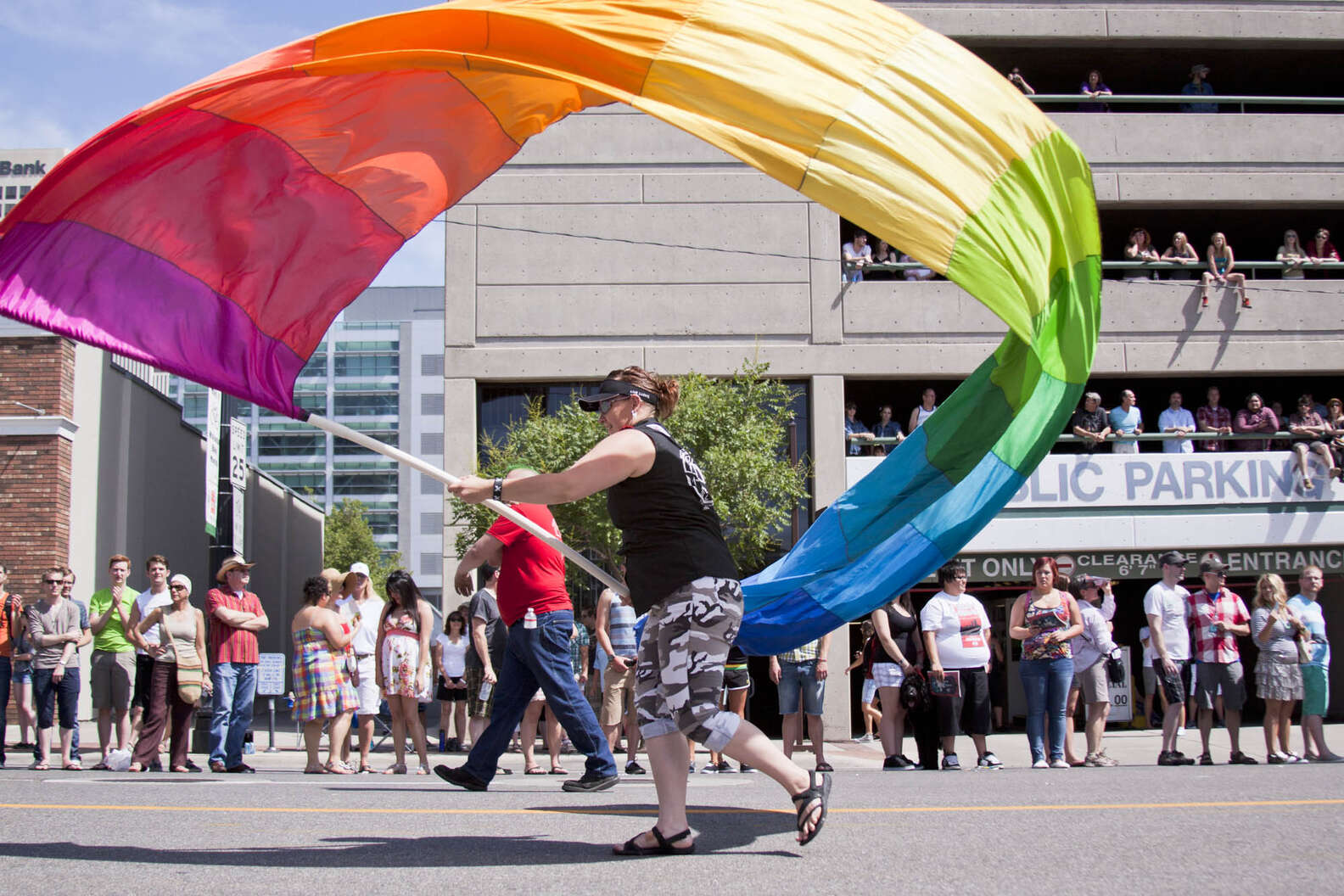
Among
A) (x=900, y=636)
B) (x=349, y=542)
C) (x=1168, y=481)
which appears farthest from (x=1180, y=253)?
(x=349, y=542)

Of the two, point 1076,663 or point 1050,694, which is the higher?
point 1076,663

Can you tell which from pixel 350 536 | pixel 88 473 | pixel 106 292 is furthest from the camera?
pixel 350 536

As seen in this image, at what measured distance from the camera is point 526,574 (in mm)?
7371

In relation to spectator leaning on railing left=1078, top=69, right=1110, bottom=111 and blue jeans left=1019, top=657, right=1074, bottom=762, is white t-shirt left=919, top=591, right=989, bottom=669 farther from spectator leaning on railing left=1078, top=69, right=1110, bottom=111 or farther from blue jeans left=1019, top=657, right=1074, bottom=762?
spectator leaning on railing left=1078, top=69, right=1110, bottom=111

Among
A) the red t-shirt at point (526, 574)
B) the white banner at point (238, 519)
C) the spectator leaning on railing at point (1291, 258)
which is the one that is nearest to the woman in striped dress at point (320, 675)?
the red t-shirt at point (526, 574)

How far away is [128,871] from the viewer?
13.8 feet

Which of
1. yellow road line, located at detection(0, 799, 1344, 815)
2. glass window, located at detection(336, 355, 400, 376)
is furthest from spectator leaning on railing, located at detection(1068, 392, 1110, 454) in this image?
glass window, located at detection(336, 355, 400, 376)

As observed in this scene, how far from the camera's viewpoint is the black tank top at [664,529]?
4727mm

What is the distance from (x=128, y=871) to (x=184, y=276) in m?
2.84

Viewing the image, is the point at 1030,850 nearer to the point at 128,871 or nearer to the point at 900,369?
the point at 128,871

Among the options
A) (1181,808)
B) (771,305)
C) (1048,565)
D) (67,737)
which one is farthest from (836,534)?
(771,305)

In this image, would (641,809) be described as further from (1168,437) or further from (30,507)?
(1168,437)

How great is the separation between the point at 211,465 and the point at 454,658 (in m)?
9.74

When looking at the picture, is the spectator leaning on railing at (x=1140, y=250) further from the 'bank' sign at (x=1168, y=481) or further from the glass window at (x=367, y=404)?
the glass window at (x=367, y=404)
